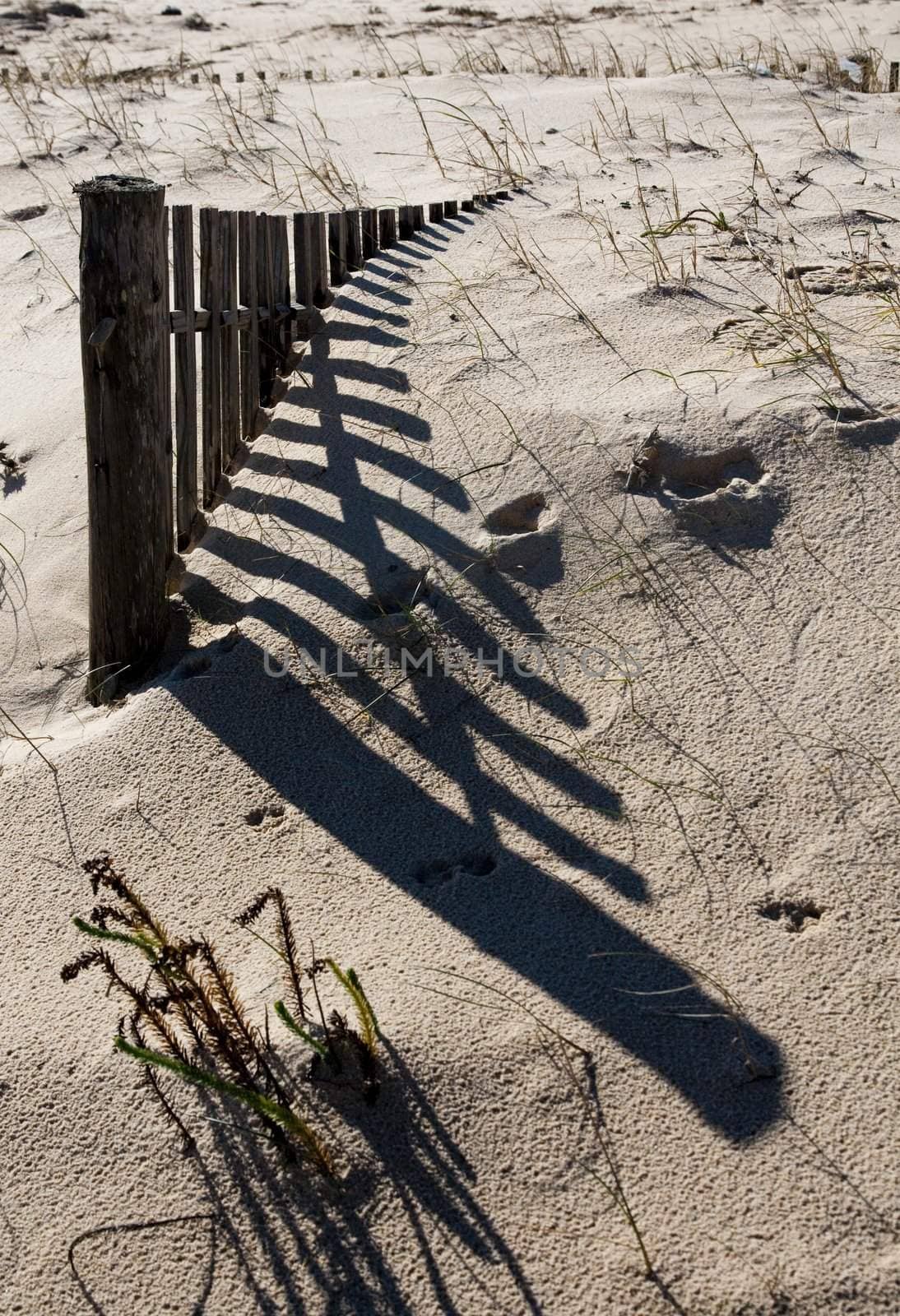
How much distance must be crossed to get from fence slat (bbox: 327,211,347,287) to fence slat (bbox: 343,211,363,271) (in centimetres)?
5

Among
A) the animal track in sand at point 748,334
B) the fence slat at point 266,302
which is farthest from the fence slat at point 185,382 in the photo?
the animal track in sand at point 748,334

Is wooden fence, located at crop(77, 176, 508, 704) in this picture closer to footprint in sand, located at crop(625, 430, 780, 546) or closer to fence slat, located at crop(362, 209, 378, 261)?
fence slat, located at crop(362, 209, 378, 261)

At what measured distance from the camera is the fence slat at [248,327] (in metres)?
3.38

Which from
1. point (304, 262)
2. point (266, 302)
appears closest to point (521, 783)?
point (266, 302)

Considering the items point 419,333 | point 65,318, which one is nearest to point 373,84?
point 65,318

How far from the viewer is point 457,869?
2389mm

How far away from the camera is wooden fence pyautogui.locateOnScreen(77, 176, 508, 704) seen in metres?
2.74

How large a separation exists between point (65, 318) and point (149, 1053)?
13.4 ft

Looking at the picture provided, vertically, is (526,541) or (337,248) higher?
(337,248)

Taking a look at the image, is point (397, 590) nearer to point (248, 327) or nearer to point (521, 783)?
point (521, 783)

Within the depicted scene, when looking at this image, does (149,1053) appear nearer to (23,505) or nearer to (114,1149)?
(114,1149)

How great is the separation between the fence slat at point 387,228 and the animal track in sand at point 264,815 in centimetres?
264

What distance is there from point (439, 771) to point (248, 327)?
1684 mm

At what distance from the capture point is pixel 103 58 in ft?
32.8
